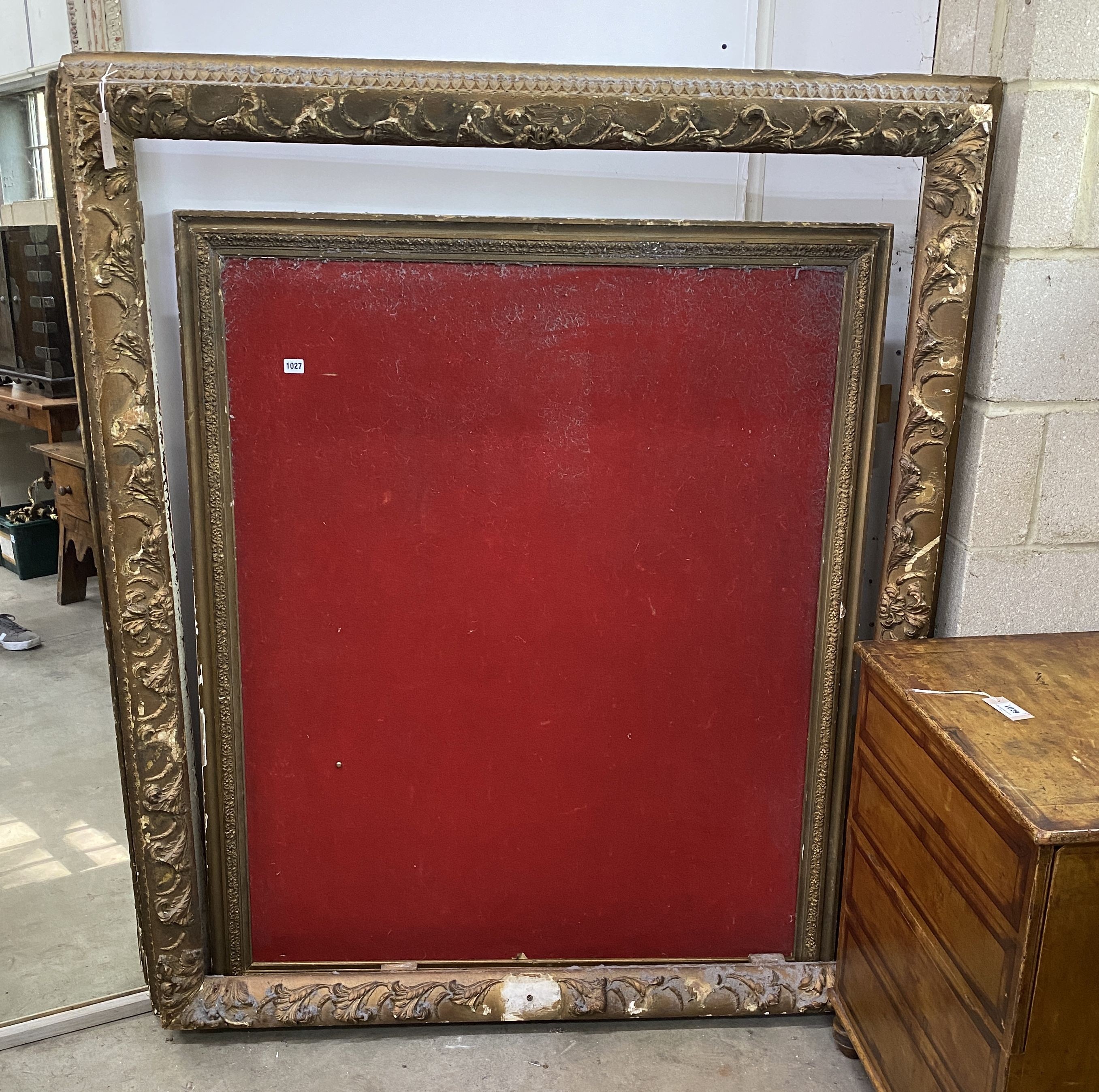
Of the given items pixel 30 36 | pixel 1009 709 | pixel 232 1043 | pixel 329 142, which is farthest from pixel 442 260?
pixel 232 1043

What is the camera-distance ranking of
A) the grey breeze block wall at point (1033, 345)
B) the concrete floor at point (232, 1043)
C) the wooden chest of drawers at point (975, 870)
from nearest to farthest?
the wooden chest of drawers at point (975, 870), the grey breeze block wall at point (1033, 345), the concrete floor at point (232, 1043)

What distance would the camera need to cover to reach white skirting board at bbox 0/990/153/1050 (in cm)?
176

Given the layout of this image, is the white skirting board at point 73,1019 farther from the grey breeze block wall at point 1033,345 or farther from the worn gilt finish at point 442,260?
the grey breeze block wall at point 1033,345

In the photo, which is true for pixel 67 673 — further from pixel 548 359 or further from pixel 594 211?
pixel 594 211

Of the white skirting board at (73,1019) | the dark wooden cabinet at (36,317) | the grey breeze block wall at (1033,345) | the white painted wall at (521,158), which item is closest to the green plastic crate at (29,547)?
the dark wooden cabinet at (36,317)

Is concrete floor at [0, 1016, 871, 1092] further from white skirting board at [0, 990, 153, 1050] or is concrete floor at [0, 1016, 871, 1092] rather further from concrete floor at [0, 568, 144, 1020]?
concrete floor at [0, 568, 144, 1020]

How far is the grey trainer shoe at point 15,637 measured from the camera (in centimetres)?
225

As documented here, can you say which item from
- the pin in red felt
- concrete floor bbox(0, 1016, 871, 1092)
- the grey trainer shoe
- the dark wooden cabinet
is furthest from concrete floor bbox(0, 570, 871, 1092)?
the dark wooden cabinet

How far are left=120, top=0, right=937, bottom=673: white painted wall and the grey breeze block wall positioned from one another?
17cm

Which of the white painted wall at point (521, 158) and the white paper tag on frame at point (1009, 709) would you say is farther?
the white painted wall at point (521, 158)

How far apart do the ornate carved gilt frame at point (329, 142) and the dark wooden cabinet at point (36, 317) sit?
0.52 meters

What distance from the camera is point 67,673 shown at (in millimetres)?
2254

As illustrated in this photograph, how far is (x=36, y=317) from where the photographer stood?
2.01 metres

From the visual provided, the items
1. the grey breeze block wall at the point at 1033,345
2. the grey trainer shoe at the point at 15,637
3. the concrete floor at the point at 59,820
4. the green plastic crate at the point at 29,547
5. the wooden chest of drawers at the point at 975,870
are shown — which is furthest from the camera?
the grey trainer shoe at the point at 15,637
